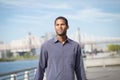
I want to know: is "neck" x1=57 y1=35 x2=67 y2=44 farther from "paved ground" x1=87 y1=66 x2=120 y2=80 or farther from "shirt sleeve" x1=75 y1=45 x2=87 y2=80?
"paved ground" x1=87 y1=66 x2=120 y2=80

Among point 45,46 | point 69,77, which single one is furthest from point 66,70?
point 45,46

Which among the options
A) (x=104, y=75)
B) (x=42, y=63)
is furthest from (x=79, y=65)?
(x=104, y=75)

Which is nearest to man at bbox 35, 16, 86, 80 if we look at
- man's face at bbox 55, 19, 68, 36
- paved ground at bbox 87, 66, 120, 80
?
man's face at bbox 55, 19, 68, 36

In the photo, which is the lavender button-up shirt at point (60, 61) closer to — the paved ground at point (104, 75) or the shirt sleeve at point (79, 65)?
the shirt sleeve at point (79, 65)

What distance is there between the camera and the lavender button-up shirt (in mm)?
2789

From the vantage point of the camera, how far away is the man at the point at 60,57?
2787 mm

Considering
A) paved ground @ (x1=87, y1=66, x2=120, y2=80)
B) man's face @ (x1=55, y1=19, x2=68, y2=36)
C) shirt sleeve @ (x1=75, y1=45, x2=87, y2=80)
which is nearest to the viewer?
man's face @ (x1=55, y1=19, x2=68, y2=36)

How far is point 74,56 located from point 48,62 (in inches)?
8.7

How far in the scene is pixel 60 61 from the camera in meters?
2.79

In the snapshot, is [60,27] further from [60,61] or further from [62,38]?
[60,61]

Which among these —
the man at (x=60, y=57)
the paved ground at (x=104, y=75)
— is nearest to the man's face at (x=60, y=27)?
the man at (x=60, y=57)

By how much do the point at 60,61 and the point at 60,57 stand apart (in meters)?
0.03

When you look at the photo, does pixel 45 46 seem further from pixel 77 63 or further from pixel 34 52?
pixel 34 52

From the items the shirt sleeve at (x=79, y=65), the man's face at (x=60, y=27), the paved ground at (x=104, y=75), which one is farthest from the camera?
the paved ground at (x=104, y=75)
